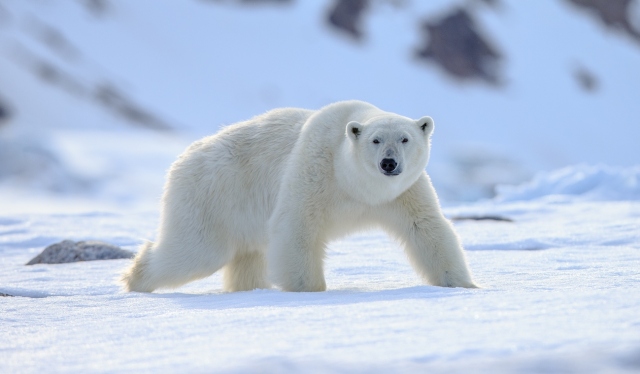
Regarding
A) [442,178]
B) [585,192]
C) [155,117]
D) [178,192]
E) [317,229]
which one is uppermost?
[155,117]

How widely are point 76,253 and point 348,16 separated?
27.3 m

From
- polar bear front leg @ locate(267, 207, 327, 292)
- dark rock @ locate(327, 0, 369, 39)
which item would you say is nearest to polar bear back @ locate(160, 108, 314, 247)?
polar bear front leg @ locate(267, 207, 327, 292)

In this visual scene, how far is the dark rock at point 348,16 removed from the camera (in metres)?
31.3

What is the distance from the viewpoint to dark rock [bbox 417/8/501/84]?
1231 inches

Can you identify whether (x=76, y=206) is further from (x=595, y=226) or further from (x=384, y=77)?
(x=384, y=77)

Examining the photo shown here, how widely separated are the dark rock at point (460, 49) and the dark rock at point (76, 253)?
26347 millimetres

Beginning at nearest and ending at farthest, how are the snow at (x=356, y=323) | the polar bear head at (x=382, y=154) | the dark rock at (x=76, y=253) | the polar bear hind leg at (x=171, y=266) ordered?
the snow at (x=356, y=323) → the polar bear head at (x=382, y=154) → the polar bear hind leg at (x=171, y=266) → the dark rock at (x=76, y=253)

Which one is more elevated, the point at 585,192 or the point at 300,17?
the point at 300,17

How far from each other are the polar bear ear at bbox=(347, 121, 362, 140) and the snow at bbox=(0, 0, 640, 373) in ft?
2.36

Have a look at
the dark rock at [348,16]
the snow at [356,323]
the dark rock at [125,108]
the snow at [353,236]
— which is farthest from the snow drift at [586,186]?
the dark rock at [348,16]

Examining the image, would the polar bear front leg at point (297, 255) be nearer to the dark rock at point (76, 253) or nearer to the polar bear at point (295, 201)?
the polar bear at point (295, 201)

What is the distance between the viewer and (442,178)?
871 inches

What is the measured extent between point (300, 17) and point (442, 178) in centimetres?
1263

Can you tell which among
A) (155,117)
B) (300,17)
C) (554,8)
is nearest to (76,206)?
(155,117)
